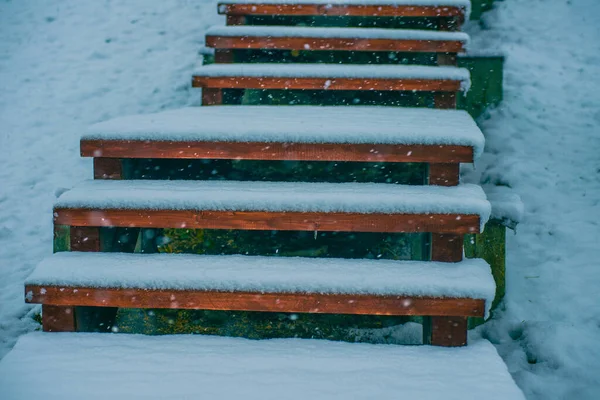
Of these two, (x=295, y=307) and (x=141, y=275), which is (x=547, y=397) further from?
(x=141, y=275)

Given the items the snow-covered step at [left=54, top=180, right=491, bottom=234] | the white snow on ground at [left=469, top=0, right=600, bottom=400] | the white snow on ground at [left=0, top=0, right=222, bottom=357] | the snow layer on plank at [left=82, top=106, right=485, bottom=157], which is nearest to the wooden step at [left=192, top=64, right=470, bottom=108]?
the snow layer on plank at [left=82, top=106, right=485, bottom=157]

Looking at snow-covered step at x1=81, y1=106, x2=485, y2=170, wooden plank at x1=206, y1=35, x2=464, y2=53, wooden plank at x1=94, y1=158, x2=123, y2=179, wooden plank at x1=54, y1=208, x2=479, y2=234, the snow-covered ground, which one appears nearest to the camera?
wooden plank at x1=54, y1=208, x2=479, y2=234

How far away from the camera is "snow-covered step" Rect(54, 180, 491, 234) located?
1720 mm

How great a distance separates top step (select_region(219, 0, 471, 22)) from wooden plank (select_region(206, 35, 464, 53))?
356 millimetres

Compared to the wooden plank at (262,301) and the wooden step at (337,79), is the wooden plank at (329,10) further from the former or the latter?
the wooden plank at (262,301)

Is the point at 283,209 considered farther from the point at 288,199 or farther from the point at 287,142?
the point at 287,142

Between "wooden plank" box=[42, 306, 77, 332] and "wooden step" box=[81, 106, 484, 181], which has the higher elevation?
"wooden step" box=[81, 106, 484, 181]

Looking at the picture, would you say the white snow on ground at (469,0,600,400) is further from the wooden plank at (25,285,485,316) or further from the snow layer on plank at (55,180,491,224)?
the snow layer on plank at (55,180,491,224)

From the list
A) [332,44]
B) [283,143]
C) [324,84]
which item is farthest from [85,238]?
[332,44]

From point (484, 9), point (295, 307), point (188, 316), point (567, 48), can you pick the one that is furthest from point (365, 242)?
point (484, 9)

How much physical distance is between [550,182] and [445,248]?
1.45 metres

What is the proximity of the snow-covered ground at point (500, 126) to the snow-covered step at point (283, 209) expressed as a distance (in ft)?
2.45

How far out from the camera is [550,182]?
2814 mm

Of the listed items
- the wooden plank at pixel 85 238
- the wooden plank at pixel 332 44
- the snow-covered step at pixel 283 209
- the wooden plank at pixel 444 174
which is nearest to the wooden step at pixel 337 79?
the wooden plank at pixel 332 44
